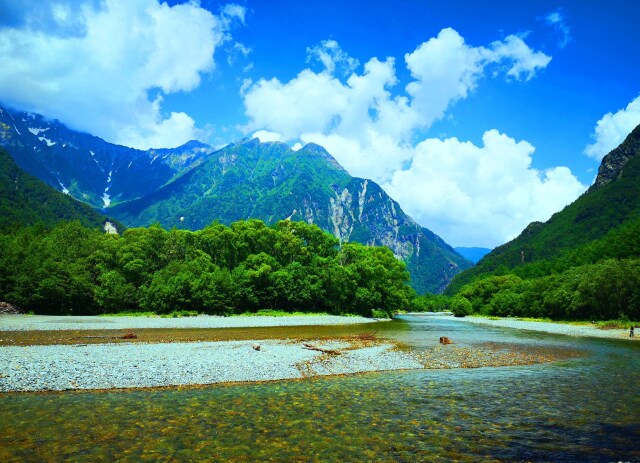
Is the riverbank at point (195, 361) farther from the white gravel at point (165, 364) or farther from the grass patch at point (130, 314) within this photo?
the grass patch at point (130, 314)

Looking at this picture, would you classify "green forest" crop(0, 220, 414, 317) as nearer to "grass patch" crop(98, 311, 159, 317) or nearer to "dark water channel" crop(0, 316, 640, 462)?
"grass patch" crop(98, 311, 159, 317)

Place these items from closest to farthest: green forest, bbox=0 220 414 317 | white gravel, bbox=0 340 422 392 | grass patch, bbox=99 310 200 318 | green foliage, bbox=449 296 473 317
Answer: white gravel, bbox=0 340 422 392, grass patch, bbox=99 310 200 318, green forest, bbox=0 220 414 317, green foliage, bbox=449 296 473 317

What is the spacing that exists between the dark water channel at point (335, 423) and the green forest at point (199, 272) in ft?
222

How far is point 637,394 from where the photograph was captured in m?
17.5

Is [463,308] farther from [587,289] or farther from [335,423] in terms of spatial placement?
[335,423]

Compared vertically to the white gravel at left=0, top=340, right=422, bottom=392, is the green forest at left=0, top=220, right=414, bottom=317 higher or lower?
higher

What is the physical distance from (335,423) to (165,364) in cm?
1434

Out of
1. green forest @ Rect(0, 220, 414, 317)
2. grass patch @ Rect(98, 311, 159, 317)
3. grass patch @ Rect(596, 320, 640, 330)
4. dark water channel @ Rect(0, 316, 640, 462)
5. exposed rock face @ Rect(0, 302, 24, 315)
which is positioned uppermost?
green forest @ Rect(0, 220, 414, 317)

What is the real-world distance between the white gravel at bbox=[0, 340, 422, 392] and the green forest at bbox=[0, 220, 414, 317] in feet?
172

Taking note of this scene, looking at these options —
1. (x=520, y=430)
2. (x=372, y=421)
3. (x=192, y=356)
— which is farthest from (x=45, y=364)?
(x=520, y=430)

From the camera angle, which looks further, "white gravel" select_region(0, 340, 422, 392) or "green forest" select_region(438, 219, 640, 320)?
"green forest" select_region(438, 219, 640, 320)

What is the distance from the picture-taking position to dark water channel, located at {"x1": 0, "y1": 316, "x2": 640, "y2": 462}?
33.7ft

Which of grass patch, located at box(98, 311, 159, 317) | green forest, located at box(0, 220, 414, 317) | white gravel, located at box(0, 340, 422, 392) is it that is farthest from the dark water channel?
green forest, located at box(0, 220, 414, 317)

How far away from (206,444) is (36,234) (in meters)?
126
